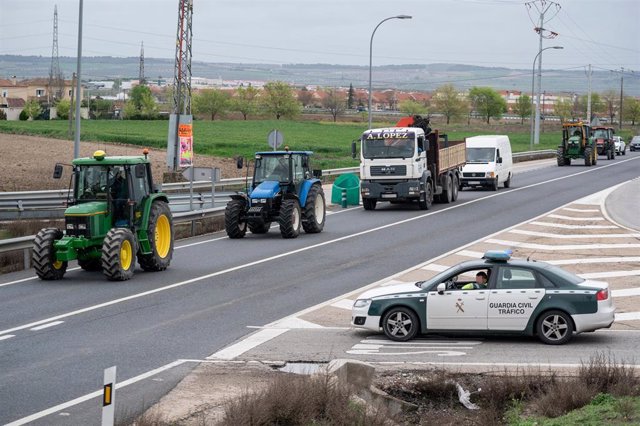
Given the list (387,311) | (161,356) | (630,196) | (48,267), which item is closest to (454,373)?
(387,311)

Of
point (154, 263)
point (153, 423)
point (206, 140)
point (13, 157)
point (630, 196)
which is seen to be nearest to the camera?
point (153, 423)

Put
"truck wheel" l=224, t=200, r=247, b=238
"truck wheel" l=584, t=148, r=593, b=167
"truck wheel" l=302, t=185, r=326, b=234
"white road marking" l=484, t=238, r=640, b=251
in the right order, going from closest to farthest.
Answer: "white road marking" l=484, t=238, r=640, b=251 < "truck wheel" l=224, t=200, r=247, b=238 < "truck wheel" l=302, t=185, r=326, b=234 < "truck wheel" l=584, t=148, r=593, b=167

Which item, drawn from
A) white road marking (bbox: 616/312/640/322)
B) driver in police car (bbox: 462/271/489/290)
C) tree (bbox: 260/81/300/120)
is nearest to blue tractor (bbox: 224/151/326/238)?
white road marking (bbox: 616/312/640/322)

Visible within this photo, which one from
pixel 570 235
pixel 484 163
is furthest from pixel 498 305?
pixel 484 163

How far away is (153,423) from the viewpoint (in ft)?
34.1

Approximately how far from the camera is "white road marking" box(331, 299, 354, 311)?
64.1 feet

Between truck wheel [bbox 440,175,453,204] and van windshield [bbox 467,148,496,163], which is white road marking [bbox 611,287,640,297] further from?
van windshield [bbox 467,148,496,163]

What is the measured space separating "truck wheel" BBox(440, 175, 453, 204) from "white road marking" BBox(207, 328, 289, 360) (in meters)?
25.5

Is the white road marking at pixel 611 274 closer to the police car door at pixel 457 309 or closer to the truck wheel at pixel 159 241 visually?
the police car door at pixel 457 309

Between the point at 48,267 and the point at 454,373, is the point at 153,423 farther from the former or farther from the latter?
the point at 48,267

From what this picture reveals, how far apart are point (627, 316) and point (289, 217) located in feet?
42.4

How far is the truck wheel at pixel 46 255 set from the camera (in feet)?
70.9

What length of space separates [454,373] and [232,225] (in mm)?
16783

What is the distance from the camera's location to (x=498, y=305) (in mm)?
15914
